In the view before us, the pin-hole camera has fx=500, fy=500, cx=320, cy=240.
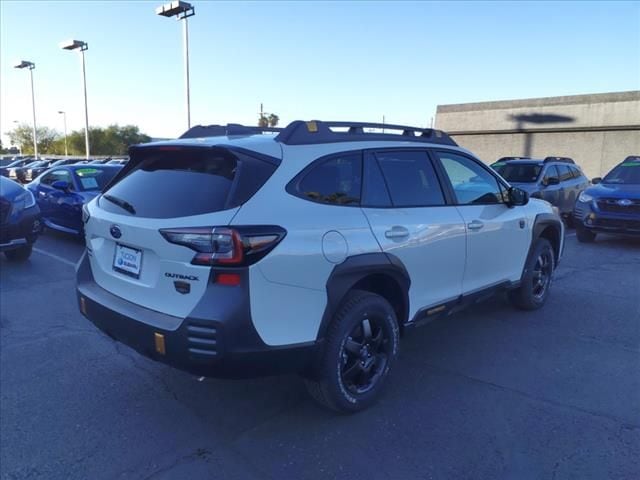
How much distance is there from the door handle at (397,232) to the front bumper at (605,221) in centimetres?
754

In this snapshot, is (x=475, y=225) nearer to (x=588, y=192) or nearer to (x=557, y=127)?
(x=588, y=192)

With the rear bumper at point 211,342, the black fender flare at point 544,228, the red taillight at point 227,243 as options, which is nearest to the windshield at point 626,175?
the black fender flare at point 544,228

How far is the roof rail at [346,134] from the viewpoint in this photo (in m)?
3.14

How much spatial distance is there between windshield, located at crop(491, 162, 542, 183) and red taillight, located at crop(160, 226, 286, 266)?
10.2 metres

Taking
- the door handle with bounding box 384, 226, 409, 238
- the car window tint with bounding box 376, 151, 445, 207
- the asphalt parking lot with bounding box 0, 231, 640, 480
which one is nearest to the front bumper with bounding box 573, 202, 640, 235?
the asphalt parking lot with bounding box 0, 231, 640, 480

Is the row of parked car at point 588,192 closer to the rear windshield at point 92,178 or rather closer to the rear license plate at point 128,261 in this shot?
the rear windshield at point 92,178

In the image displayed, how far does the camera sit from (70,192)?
895 centimetres

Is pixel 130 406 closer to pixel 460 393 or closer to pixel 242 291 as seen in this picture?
pixel 242 291

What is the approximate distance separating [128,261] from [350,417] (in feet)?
5.70

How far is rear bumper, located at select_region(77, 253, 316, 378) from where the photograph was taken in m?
2.59

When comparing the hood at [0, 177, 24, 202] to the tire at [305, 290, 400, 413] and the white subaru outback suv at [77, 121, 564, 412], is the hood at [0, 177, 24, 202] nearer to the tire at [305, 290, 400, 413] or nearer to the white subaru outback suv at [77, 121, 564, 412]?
the white subaru outback suv at [77, 121, 564, 412]

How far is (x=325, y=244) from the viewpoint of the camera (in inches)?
115

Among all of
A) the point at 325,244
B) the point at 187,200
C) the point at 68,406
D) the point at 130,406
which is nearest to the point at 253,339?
the point at 325,244

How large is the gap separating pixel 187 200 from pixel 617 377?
3.48m
